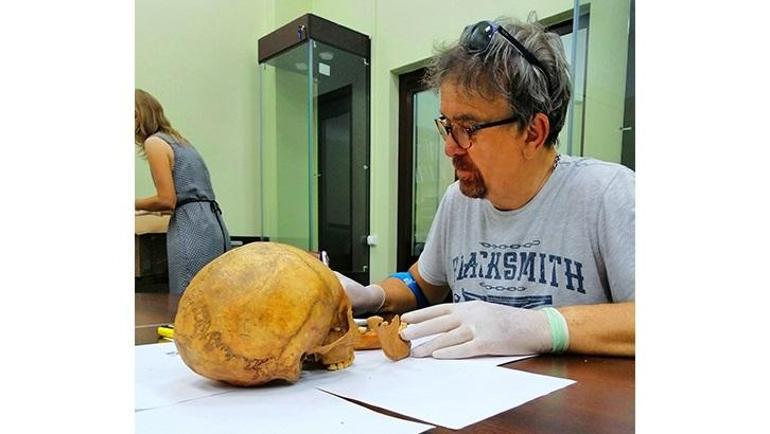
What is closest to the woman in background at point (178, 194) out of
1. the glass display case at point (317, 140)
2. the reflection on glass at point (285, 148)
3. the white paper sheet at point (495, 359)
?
the glass display case at point (317, 140)

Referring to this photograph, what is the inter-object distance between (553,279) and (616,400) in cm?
60

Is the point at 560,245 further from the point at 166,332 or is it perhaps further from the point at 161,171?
the point at 161,171

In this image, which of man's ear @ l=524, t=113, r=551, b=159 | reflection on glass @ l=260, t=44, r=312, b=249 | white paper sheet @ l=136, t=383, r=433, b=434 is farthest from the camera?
reflection on glass @ l=260, t=44, r=312, b=249

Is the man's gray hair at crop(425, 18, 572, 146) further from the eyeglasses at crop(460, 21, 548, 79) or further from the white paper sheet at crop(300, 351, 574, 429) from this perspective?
the white paper sheet at crop(300, 351, 574, 429)

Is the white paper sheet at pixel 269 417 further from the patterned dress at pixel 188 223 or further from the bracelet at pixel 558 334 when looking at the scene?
the patterned dress at pixel 188 223

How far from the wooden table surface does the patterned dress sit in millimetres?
1767

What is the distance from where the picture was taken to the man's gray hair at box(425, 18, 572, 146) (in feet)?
3.81

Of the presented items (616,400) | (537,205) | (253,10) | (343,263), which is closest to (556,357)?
(616,400)

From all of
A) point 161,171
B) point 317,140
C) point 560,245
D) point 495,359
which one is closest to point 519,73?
point 560,245

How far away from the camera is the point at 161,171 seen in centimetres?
218

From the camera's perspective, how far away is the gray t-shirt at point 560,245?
1.10 metres

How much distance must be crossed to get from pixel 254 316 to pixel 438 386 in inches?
9.2

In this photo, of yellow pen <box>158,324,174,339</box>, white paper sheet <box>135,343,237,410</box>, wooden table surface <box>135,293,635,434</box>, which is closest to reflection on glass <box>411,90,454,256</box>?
yellow pen <box>158,324,174,339</box>
